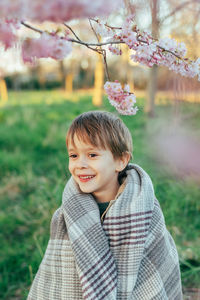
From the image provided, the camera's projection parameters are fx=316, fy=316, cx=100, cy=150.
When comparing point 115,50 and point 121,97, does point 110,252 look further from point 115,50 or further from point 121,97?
point 115,50

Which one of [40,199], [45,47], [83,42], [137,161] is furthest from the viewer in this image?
[40,199]

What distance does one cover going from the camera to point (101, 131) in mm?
1416

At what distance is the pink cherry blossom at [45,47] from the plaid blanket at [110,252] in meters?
0.64

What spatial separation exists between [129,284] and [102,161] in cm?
53

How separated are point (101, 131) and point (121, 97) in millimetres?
181

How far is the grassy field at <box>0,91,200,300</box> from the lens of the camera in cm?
219

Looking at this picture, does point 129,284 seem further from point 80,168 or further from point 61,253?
point 80,168

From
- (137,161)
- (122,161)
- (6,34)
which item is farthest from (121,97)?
(137,161)

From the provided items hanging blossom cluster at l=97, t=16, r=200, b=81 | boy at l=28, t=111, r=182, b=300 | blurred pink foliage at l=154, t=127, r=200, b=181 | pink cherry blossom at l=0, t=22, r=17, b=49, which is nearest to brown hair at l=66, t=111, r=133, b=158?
boy at l=28, t=111, r=182, b=300

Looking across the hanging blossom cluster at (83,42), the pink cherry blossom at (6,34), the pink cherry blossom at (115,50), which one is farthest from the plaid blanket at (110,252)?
the pink cherry blossom at (6,34)

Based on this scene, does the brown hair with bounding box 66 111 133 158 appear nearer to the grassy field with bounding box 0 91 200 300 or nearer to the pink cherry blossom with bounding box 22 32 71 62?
the grassy field with bounding box 0 91 200 300

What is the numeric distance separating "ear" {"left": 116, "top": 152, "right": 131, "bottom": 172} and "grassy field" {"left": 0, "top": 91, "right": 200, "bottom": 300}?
0.29 meters

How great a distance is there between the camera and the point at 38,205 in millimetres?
3012

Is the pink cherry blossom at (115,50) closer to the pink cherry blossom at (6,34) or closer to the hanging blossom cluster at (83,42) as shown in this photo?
the hanging blossom cluster at (83,42)
